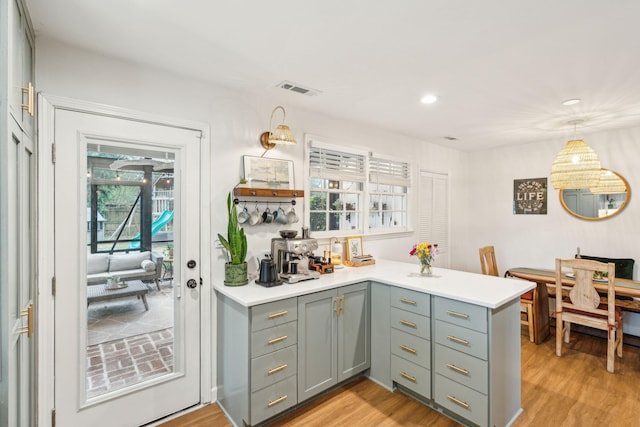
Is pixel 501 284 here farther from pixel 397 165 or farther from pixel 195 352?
pixel 195 352

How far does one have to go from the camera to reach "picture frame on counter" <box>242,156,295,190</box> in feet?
8.76

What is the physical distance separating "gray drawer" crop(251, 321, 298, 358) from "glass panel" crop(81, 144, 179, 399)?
28.1 inches

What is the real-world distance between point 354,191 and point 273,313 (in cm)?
186

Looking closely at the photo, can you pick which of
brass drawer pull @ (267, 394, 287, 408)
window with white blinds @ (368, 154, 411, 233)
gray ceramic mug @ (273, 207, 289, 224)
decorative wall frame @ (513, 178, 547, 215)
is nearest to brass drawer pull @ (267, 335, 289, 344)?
brass drawer pull @ (267, 394, 287, 408)

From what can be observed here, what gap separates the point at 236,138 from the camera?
104 inches

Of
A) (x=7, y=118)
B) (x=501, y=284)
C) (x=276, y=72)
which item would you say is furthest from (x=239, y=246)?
(x=501, y=284)

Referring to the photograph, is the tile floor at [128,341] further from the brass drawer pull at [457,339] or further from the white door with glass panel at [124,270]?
the brass drawer pull at [457,339]

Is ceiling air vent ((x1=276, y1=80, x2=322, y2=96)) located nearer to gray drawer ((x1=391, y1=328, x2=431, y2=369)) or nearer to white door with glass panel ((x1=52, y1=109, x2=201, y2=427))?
white door with glass panel ((x1=52, y1=109, x2=201, y2=427))

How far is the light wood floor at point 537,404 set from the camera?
7.47ft

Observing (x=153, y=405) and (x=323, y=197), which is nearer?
(x=153, y=405)

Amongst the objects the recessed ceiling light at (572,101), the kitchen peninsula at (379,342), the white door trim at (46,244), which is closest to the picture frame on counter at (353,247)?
the kitchen peninsula at (379,342)

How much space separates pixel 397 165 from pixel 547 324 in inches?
101

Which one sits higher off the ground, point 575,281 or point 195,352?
point 575,281

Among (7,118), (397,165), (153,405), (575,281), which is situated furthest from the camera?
(397,165)
